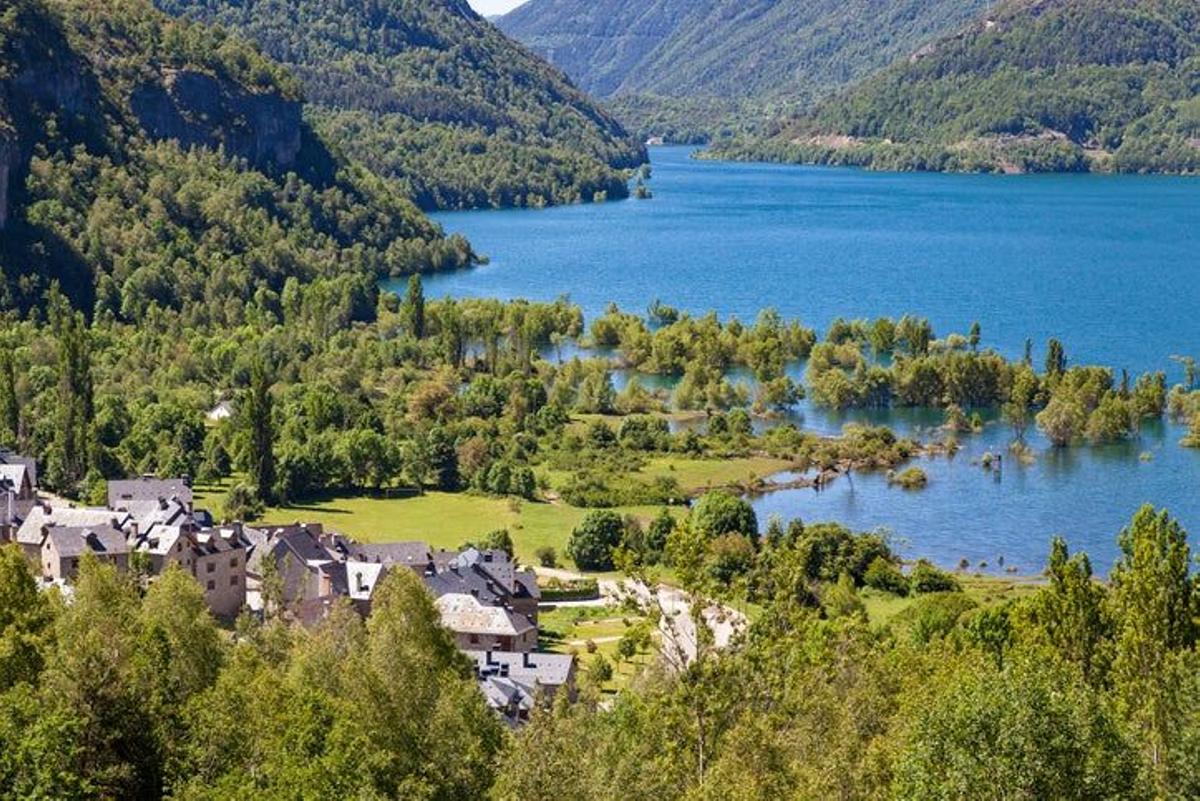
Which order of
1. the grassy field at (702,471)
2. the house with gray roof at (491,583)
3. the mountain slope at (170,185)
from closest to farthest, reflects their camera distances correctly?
the house with gray roof at (491,583) < the grassy field at (702,471) < the mountain slope at (170,185)

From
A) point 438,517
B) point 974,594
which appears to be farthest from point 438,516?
point 974,594

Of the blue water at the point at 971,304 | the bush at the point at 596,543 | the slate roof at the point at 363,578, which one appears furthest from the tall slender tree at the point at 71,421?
the blue water at the point at 971,304

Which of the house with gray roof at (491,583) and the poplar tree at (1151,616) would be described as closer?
the poplar tree at (1151,616)

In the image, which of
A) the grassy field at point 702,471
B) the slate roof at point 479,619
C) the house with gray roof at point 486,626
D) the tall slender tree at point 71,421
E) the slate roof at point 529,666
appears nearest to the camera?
the slate roof at point 529,666

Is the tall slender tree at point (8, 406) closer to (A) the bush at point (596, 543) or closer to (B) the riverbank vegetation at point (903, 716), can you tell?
(A) the bush at point (596, 543)

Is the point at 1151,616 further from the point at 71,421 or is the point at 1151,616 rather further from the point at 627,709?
the point at 71,421

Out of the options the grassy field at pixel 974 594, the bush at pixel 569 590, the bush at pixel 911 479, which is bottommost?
the bush at pixel 911 479

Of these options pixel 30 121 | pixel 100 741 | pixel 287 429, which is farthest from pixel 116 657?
pixel 30 121

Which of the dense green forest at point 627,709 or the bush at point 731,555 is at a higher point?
the dense green forest at point 627,709
